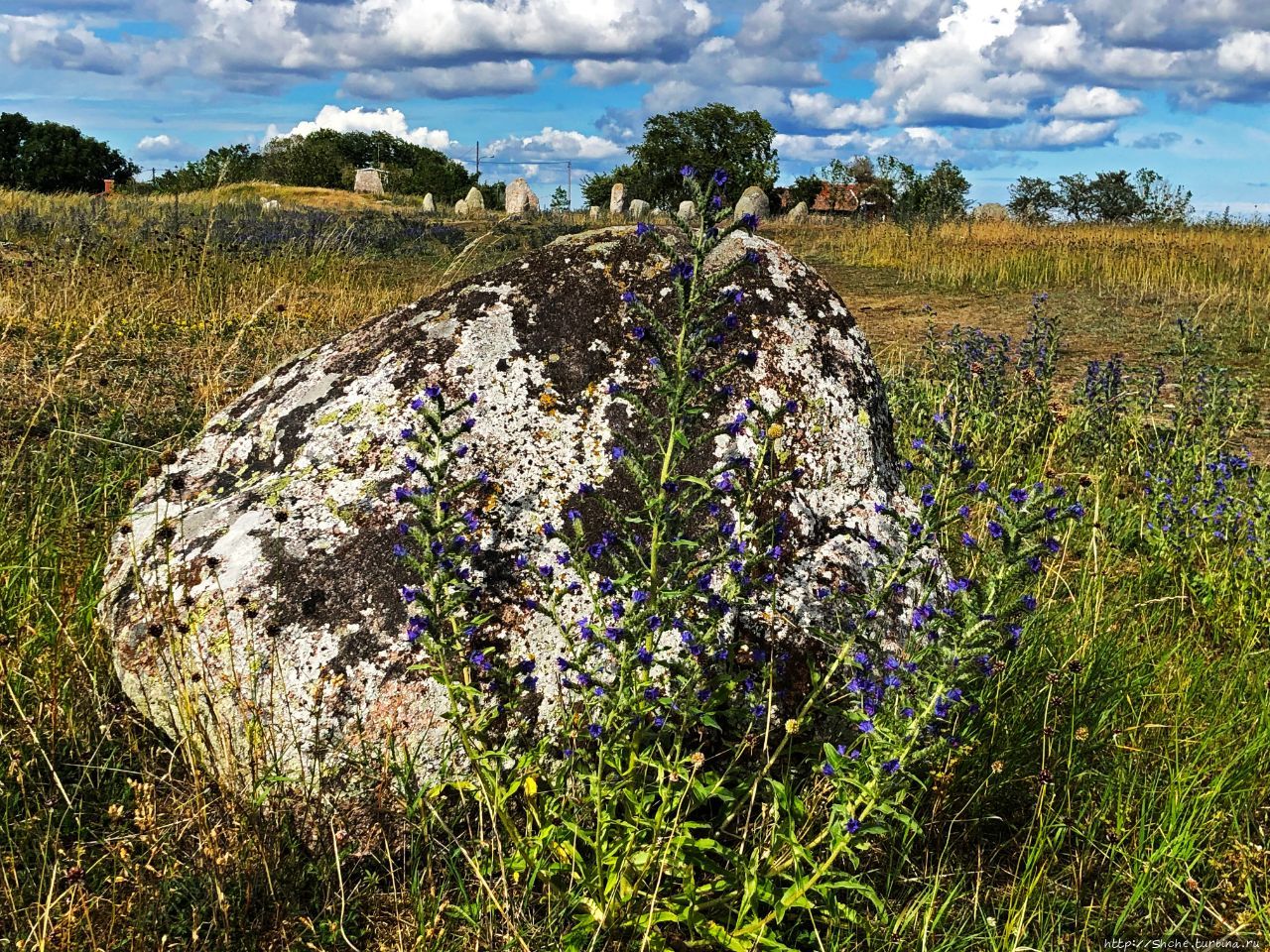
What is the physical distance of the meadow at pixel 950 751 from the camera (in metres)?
2.24

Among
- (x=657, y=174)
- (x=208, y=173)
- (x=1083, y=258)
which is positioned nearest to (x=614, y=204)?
(x=657, y=174)

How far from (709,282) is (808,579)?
112 centimetres

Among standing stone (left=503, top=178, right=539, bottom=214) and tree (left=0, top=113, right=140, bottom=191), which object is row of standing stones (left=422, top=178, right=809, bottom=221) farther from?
tree (left=0, top=113, right=140, bottom=191)

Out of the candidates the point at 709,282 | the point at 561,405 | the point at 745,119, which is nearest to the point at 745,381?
the point at 561,405

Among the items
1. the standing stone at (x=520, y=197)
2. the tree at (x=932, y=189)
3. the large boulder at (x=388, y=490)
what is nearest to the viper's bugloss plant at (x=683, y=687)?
the large boulder at (x=388, y=490)

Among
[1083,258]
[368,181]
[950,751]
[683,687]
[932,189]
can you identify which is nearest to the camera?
[683,687]

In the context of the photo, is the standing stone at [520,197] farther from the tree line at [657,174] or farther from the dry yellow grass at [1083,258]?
the dry yellow grass at [1083,258]

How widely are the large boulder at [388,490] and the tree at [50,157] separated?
6280 centimetres

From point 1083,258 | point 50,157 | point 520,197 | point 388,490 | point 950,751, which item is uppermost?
point 50,157

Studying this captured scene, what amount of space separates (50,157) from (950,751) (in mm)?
68081

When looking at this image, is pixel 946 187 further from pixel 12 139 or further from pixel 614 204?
pixel 12 139

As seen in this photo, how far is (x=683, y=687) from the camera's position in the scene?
2.17 meters

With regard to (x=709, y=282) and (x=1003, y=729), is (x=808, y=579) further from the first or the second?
A: (x=709, y=282)

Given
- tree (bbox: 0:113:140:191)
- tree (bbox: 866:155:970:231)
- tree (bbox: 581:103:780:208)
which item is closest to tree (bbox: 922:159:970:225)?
tree (bbox: 866:155:970:231)
